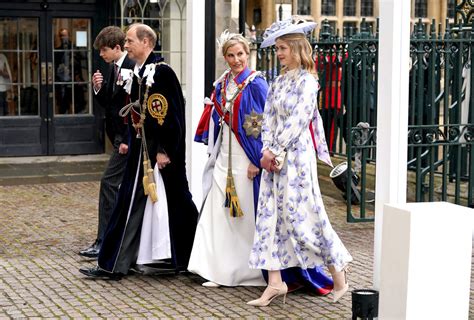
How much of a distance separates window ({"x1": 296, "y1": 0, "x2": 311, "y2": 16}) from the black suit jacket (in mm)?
13911

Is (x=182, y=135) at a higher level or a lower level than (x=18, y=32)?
lower

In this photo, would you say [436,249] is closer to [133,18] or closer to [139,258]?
[139,258]

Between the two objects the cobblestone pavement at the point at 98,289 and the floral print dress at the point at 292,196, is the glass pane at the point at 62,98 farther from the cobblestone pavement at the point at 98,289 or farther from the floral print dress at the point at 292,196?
the floral print dress at the point at 292,196

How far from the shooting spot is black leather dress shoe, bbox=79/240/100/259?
8336 mm

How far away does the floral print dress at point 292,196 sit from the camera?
21.6 feet

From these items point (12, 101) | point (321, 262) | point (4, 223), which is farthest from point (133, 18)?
point (321, 262)

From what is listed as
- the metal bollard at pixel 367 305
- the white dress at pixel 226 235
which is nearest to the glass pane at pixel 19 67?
the white dress at pixel 226 235

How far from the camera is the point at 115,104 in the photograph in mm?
8242

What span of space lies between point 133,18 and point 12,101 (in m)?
2.25

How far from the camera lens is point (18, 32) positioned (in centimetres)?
1521

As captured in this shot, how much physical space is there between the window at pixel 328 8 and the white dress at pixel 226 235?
15.5m

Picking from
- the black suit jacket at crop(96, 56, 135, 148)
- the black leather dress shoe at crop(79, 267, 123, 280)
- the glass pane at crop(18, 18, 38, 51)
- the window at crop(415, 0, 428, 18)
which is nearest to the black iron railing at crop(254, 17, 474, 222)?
the black suit jacket at crop(96, 56, 135, 148)

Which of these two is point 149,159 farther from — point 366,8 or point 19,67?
point 366,8

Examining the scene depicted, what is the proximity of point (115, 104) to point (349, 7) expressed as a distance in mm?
15431
